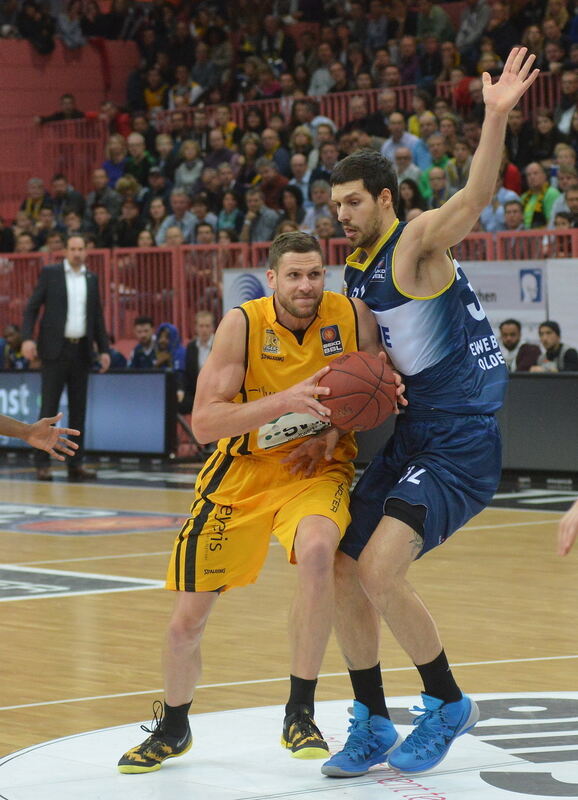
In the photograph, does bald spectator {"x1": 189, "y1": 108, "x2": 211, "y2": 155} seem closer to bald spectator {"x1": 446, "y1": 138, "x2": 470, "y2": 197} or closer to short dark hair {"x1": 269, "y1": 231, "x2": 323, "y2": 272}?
bald spectator {"x1": 446, "y1": 138, "x2": 470, "y2": 197}

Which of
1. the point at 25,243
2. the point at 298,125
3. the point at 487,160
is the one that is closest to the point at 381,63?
the point at 298,125

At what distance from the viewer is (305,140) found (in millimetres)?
20344

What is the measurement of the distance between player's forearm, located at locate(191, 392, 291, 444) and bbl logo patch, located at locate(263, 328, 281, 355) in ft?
0.80

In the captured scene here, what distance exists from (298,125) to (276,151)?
1.92ft

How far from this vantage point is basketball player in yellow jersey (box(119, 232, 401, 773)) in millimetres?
5207

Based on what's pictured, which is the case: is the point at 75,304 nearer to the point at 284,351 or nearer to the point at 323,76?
the point at 323,76

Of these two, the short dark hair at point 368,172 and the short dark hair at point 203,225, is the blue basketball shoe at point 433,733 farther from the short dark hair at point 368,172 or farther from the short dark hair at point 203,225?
the short dark hair at point 203,225

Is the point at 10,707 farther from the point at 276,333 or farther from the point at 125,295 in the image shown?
the point at 125,295

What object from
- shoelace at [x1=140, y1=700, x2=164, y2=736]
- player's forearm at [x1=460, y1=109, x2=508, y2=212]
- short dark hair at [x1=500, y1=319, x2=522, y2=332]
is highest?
player's forearm at [x1=460, y1=109, x2=508, y2=212]

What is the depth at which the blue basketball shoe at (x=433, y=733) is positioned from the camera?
509 centimetres

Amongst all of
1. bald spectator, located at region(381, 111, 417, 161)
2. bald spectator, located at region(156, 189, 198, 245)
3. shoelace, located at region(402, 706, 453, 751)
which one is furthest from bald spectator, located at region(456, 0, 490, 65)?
shoelace, located at region(402, 706, 453, 751)

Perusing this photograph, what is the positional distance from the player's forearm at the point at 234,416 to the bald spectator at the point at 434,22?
17560 millimetres

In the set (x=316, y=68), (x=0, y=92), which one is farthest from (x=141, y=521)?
(x=0, y=92)

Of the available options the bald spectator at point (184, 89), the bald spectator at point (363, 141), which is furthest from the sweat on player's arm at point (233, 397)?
the bald spectator at point (184, 89)
